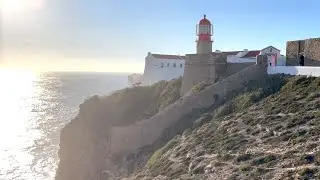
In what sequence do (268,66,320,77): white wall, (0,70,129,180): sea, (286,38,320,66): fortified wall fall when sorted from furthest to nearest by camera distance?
(0,70,129,180): sea
(286,38,320,66): fortified wall
(268,66,320,77): white wall

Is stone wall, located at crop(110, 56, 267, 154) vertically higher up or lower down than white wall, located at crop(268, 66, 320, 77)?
lower down

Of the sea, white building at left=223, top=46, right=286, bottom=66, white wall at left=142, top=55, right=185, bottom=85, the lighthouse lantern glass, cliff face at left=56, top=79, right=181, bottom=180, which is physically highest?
the lighthouse lantern glass

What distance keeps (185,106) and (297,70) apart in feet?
25.2

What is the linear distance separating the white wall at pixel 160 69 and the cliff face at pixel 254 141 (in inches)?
1181

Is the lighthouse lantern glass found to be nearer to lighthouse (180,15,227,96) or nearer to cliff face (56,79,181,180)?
lighthouse (180,15,227,96)

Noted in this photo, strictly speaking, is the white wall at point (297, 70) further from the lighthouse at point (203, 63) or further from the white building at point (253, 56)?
the lighthouse at point (203, 63)

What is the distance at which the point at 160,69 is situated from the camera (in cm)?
5934

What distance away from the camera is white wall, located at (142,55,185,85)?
56.0 meters

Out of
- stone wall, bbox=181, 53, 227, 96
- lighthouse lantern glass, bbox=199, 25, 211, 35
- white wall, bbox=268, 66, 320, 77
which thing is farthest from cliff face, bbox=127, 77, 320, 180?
lighthouse lantern glass, bbox=199, 25, 211, 35

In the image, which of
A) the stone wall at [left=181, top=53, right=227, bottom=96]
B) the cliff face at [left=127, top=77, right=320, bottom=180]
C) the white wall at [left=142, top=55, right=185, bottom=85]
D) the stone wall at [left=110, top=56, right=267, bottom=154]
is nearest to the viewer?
the cliff face at [left=127, top=77, right=320, bottom=180]

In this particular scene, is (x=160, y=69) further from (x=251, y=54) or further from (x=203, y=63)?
(x=203, y=63)

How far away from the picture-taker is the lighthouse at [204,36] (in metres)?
35.8

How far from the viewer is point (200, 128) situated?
24078 mm

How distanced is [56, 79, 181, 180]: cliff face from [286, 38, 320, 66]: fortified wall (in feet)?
32.0
